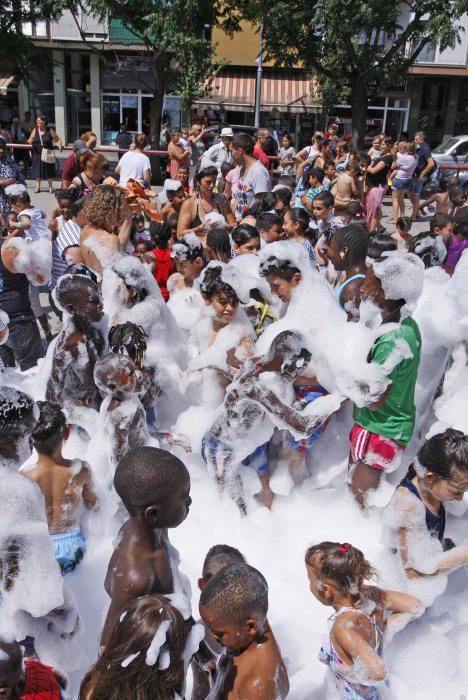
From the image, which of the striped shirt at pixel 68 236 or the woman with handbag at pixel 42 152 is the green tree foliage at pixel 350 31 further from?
the striped shirt at pixel 68 236

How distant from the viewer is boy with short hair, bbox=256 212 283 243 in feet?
16.4

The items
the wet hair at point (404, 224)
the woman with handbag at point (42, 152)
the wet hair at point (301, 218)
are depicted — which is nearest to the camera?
the wet hair at point (301, 218)

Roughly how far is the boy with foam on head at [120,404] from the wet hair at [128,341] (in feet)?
0.66

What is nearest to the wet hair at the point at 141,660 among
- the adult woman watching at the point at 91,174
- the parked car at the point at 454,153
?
the adult woman watching at the point at 91,174

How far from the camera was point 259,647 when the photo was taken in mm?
1894

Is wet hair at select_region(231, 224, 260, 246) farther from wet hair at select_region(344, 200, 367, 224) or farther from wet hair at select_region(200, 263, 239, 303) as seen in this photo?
wet hair at select_region(344, 200, 367, 224)

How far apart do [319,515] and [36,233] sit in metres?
3.28

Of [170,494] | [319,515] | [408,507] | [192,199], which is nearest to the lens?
[170,494]

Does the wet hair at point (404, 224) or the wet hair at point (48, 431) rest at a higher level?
the wet hair at point (404, 224)

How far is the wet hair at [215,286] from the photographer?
11.6ft

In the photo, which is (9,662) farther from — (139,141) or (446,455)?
(139,141)

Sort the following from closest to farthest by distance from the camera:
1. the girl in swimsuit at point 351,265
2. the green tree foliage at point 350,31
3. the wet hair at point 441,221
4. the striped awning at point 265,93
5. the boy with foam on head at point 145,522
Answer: the boy with foam on head at point 145,522 → the girl in swimsuit at point 351,265 → the wet hair at point 441,221 → the green tree foliage at point 350,31 → the striped awning at point 265,93

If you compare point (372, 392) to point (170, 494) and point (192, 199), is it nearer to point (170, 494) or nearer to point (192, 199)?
point (170, 494)

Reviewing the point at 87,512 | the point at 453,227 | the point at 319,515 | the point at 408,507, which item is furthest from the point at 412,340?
the point at 453,227
